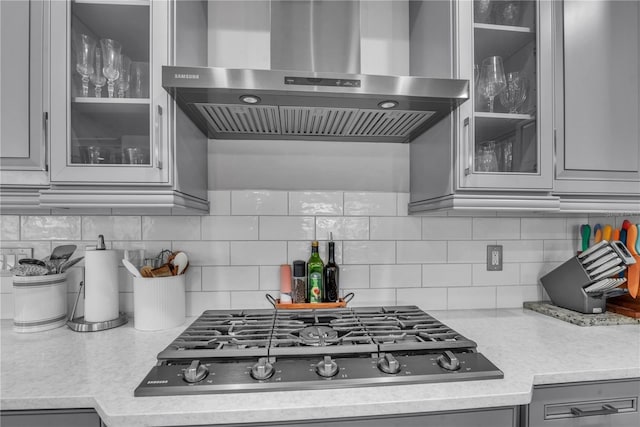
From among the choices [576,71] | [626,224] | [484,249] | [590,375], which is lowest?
[590,375]

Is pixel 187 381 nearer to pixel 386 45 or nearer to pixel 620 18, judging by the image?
pixel 386 45

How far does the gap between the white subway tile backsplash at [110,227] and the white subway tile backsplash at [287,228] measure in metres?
0.54

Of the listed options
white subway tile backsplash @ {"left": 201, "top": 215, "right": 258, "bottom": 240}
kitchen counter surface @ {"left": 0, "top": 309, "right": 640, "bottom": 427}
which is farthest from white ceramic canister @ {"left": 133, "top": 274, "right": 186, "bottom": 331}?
white subway tile backsplash @ {"left": 201, "top": 215, "right": 258, "bottom": 240}

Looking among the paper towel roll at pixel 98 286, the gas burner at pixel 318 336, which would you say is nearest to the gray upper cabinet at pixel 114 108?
the paper towel roll at pixel 98 286

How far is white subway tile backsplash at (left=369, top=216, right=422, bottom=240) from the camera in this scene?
1569 millimetres

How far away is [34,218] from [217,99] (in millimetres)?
1011

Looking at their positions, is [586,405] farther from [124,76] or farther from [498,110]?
[124,76]

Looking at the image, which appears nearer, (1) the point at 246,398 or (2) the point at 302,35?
(1) the point at 246,398

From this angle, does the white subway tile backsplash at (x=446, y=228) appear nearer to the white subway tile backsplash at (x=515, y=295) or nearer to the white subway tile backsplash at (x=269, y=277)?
the white subway tile backsplash at (x=515, y=295)

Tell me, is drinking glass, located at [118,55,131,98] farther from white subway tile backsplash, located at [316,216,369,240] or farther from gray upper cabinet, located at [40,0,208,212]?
white subway tile backsplash, located at [316,216,369,240]

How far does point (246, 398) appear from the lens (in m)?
0.81

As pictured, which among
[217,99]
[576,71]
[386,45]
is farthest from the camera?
[386,45]

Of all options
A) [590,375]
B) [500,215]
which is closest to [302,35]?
[500,215]

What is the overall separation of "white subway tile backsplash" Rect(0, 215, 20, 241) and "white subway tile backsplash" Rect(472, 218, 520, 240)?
6.63ft
